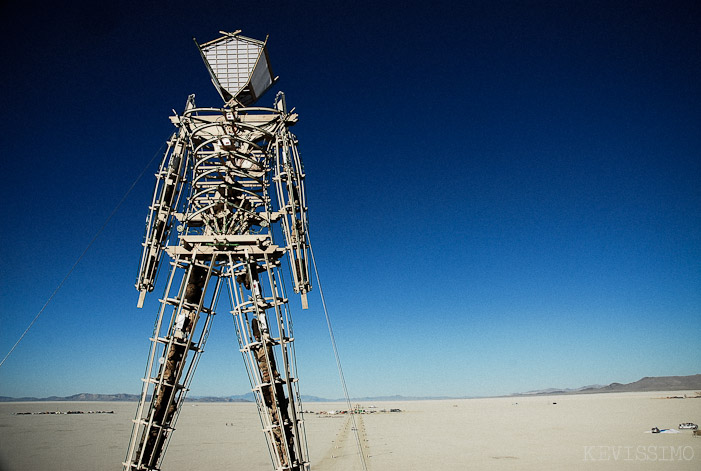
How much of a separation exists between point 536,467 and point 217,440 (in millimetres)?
29354

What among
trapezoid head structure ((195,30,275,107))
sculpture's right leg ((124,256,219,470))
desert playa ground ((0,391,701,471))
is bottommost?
desert playa ground ((0,391,701,471))

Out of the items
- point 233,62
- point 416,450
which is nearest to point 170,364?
point 233,62

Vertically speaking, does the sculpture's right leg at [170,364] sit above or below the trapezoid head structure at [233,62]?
below

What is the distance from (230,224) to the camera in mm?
12125

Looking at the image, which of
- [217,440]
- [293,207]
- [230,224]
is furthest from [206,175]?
[217,440]

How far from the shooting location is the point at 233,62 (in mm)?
13664

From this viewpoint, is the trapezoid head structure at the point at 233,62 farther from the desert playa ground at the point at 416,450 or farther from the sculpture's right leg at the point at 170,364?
the desert playa ground at the point at 416,450

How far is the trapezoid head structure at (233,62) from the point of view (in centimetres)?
1345

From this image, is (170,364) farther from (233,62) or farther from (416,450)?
(416,450)

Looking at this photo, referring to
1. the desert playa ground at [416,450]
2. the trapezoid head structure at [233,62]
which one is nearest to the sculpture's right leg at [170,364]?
the trapezoid head structure at [233,62]

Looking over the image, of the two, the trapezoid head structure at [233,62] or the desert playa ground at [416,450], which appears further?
the desert playa ground at [416,450]

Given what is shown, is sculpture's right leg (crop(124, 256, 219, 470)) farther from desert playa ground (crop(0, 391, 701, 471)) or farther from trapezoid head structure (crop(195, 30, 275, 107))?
desert playa ground (crop(0, 391, 701, 471))

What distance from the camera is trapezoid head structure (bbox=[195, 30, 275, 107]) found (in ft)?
44.1

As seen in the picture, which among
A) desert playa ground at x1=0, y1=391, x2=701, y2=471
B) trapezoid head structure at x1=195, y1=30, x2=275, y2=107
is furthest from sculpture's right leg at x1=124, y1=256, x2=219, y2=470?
desert playa ground at x1=0, y1=391, x2=701, y2=471
